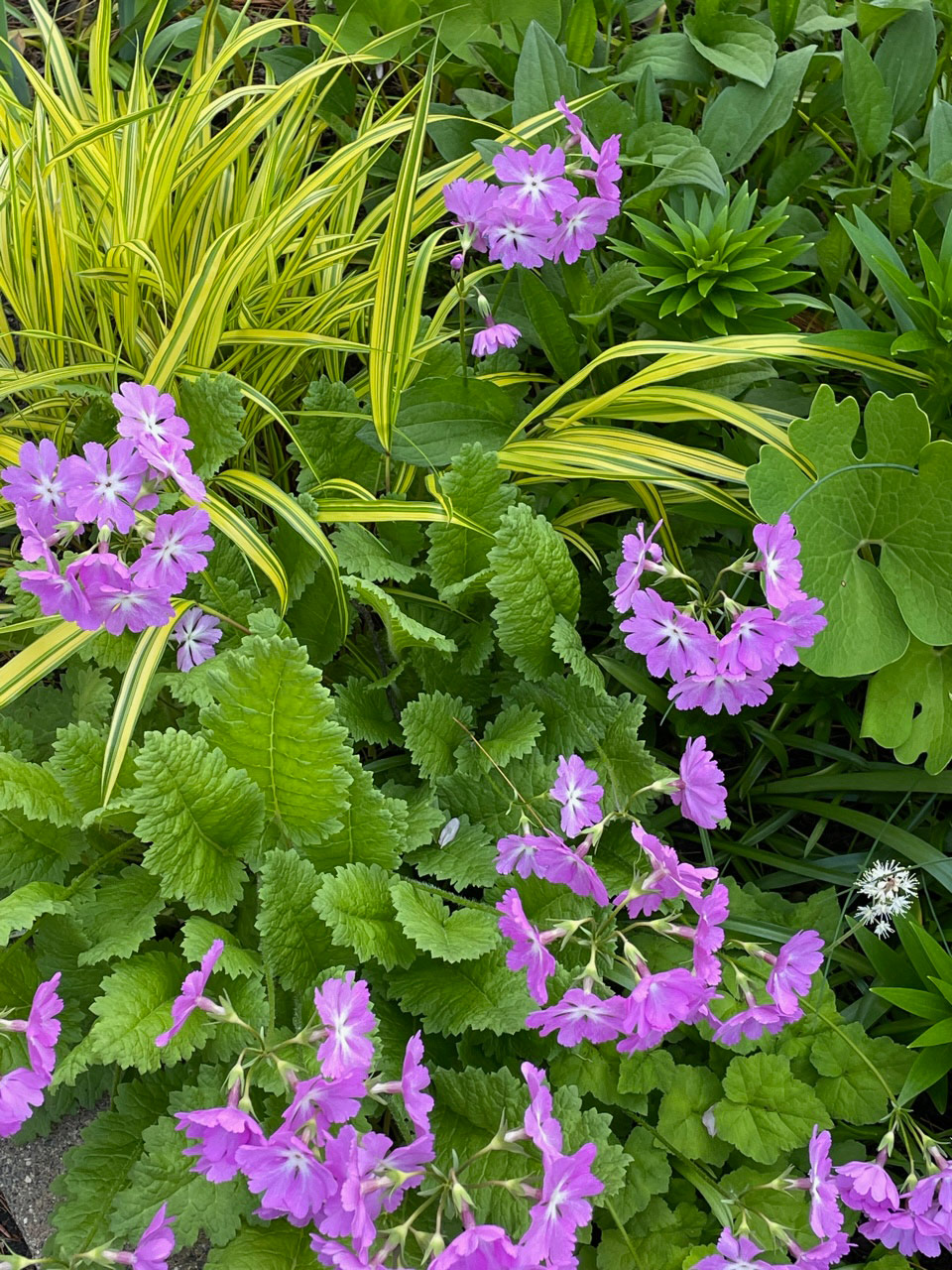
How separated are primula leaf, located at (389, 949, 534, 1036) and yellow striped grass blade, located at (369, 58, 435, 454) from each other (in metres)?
0.78

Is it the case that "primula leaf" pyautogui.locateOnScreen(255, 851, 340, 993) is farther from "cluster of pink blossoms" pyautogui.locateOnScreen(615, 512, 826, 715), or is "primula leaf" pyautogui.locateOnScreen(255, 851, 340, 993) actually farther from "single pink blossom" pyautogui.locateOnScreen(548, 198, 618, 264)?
"single pink blossom" pyautogui.locateOnScreen(548, 198, 618, 264)

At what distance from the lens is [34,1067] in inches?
44.2

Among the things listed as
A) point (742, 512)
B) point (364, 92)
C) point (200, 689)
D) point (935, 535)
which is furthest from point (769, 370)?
point (364, 92)

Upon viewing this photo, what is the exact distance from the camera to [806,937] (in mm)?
1229

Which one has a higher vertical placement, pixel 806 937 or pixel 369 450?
pixel 369 450

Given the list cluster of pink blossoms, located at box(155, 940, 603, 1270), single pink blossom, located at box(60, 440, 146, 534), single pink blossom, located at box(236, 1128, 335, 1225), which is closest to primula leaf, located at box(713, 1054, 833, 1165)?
cluster of pink blossoms, located at box(155, 940, 603, 1270)

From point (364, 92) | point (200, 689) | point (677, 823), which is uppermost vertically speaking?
point (364, 92)

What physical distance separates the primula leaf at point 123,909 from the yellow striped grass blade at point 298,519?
1.54 feet

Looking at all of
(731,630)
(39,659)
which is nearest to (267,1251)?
(39,659)

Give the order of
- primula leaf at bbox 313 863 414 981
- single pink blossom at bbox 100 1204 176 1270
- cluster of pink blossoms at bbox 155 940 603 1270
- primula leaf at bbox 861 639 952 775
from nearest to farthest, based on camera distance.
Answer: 1. cluster of pink blossoms at bbox 155 940 603 1270
2. single pink blossom at bbox 100 1204 176 1270
3. primula leaf at bbox 313 863 414 981
4. primula leaf at bbox 861 639 952 775

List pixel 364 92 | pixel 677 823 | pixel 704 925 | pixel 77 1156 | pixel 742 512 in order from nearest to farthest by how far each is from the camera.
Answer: pixel 704 925 → pixel 77 1156 → pixel 742 512 → pixel 677 823 → pixel 364 92

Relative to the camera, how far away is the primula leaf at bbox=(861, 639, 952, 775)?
1.49m

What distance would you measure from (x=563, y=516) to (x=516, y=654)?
13.8 inches

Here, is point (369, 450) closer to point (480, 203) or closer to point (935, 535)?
point (480, 203)
